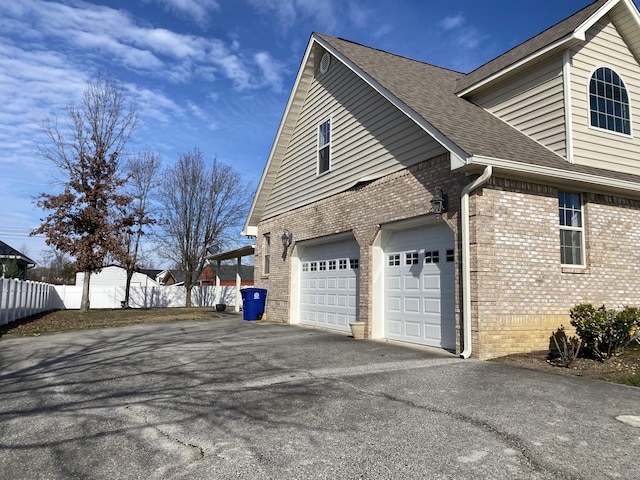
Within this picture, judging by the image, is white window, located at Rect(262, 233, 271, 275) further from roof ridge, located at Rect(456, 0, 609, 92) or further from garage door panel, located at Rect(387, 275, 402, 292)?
roof ridge, located at Rect(456, 0, 609, 92)

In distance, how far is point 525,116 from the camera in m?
10.2

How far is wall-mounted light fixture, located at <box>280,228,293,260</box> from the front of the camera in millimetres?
15562

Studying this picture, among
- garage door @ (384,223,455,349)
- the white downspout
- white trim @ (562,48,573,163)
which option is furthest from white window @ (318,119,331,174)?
white trim @ (562,48,573,163)

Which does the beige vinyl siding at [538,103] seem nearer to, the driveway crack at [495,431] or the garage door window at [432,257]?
the garage door window at [432,257]

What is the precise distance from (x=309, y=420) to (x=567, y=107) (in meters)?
8.34

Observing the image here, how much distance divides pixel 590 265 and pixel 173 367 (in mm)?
8055

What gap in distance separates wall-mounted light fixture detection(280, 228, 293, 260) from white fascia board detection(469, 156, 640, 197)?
8730 millimetres

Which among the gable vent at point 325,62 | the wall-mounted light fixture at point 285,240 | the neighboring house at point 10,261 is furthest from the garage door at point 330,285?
the neighboring house at point 10,261

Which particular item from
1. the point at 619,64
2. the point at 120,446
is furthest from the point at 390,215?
the point at 120,446

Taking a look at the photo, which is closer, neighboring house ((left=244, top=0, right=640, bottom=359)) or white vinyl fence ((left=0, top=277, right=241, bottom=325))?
neighboring house ((left=244, top=0, right=640, bottom=359))

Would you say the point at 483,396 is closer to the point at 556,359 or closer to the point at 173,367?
the point at 556,359

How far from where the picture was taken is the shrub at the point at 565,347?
725 cm

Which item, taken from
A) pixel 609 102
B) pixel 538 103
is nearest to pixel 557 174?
pixel 538 103

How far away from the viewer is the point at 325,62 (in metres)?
14.3
